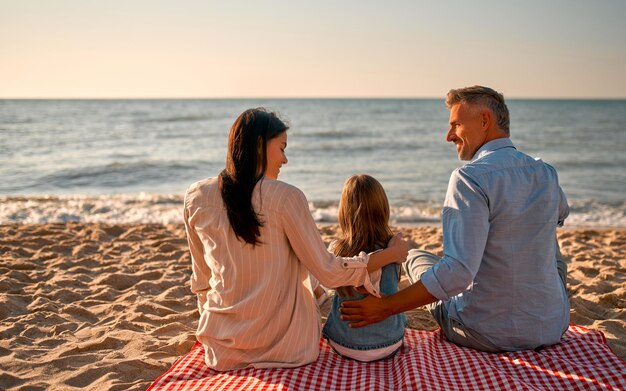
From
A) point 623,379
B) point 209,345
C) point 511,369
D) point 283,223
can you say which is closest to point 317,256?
point 283,223

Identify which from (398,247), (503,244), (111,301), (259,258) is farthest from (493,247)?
(111,301)

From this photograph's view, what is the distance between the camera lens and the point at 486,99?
10.5ft

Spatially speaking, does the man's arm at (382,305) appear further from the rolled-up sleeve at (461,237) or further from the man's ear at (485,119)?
the man's ear at (485,119)

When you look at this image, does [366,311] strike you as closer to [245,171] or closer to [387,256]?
[387,256]

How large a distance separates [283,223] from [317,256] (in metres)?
0.26

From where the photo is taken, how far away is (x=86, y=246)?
6.66 meters

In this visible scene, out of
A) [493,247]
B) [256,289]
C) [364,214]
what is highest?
[364,214]

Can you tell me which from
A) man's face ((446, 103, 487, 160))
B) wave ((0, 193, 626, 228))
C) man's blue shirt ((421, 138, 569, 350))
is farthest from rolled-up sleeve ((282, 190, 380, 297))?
wave ((0, 193, 626, 228))

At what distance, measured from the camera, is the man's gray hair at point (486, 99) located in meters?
3.19

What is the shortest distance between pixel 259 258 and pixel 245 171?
0.47 metres

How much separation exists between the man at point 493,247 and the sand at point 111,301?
39.1 inches

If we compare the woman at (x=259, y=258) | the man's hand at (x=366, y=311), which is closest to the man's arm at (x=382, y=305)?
the man's hand at (x=366, y=311)

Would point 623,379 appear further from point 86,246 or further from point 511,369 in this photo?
point 86,246

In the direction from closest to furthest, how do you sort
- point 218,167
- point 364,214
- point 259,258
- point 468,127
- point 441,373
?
1. point 259,258
2. point 441,373
3. point 468,127
4. point 364,214
5. point 218,167
